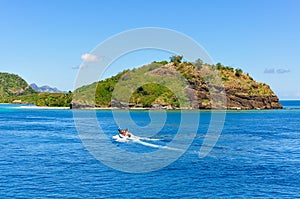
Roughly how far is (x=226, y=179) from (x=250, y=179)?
129 inches

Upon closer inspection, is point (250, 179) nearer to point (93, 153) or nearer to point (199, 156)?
point (199, 156)

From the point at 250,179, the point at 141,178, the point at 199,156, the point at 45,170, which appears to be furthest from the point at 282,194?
→ the point at 45,170

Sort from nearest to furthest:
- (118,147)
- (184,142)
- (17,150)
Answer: (17,150)
(118,147)
(184,142)

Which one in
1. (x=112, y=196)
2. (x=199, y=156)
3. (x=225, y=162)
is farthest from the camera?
(x=199, y=156)

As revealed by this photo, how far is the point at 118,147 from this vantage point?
74312 millimetres

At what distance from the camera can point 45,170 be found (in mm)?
52344

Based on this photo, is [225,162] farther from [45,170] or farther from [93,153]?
[45,170]

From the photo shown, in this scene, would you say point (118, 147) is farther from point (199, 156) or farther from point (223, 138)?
point (223, 138)

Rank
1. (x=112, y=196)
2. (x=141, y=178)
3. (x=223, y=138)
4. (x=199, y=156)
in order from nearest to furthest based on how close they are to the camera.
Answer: (x=112, y=196) < (x=141, y=178) < (x=199, y=156) < (x=223, y=138)

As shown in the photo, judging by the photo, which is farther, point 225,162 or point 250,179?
point 225,162

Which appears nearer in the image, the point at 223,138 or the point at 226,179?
the point at 226,179

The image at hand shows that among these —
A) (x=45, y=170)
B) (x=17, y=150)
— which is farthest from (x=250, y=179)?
(x=17, y=150)

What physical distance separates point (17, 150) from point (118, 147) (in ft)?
64.7

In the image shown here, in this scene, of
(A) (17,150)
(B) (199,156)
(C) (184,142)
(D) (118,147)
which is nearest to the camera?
(B) (199,156)
